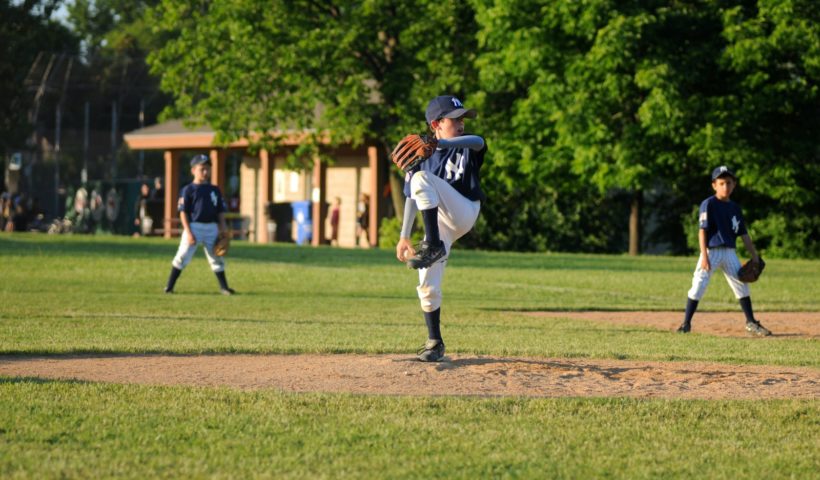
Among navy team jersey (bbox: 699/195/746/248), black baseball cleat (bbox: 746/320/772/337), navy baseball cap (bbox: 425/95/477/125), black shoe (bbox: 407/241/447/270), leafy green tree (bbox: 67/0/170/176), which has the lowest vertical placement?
black baseball cleat (bbox: 746/320/772/337)

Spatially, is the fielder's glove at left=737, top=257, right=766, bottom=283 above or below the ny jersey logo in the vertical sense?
below

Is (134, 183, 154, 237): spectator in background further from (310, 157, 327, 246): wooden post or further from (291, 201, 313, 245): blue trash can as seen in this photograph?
(310, 157, 327, 246): wooden post

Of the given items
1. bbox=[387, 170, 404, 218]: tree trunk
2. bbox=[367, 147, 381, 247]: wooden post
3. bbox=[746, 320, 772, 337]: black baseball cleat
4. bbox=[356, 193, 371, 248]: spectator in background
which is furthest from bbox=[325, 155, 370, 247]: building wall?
bbox=[746, 320, 772, 337]: black baseball cleat

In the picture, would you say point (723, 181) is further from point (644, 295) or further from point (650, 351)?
point (644, 295)

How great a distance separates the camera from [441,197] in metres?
9.11

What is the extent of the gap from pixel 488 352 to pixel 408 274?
12.7 metres

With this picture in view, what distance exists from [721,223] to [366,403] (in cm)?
690

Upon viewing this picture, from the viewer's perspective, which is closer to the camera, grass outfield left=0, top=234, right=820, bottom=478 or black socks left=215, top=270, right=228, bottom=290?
grass outfield left=0, top=234, right=820, bottom=478

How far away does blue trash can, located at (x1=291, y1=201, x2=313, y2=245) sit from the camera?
43147mm

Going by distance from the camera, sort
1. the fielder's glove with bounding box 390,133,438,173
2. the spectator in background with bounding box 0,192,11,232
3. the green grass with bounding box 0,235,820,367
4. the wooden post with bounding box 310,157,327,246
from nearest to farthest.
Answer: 1. the fielder's glove with bounding box 390,133,438,173
2. the green grass with bounding box 0,235,820,367
3. the wooden post with bounding box 310,157,327,246
4. the spectator in background with bounding box 0,192,11,232

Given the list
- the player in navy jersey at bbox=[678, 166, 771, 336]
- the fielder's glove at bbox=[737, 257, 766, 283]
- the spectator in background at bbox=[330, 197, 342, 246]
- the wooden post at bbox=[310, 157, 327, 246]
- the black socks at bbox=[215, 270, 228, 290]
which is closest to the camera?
the player in navy jersey at bbox=[678, 166, 771, 336]

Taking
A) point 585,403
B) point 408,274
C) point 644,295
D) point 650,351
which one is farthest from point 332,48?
point 585,403

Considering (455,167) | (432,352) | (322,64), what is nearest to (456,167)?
(455,167)

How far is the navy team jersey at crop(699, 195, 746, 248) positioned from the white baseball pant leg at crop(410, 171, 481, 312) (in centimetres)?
485
